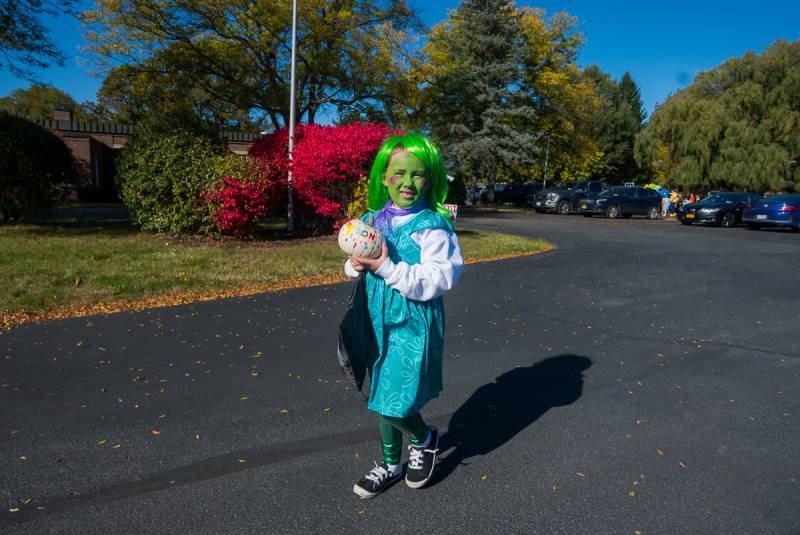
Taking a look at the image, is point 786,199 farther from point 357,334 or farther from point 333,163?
point 357,334

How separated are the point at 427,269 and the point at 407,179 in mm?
454

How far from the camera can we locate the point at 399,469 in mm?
2846

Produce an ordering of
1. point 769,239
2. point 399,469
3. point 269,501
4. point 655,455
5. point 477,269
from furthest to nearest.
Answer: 1. point 769,239
2. point 477,269
3. point 655,455
4. point 399,469
5. point 269,501

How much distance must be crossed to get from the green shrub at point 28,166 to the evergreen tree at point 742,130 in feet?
111

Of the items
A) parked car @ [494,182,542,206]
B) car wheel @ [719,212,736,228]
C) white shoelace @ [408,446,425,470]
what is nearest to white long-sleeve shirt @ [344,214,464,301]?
white shoelace @ [408,446,425,470]

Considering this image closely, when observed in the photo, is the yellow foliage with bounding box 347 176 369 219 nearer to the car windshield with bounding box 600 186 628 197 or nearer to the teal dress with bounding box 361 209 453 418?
the teal dress with bounding box 361 209 453 418

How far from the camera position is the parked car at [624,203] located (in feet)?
89.8

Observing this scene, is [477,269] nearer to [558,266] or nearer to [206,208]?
[558,266]

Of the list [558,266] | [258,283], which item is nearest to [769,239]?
[558,266]

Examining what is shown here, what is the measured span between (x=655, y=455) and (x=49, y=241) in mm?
11706

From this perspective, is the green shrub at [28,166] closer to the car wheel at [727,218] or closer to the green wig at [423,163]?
the green wig at [423,163]

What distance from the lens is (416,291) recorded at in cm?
237

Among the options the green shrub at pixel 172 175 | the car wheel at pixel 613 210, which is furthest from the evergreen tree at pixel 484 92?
the green shrub at pixel 172 175

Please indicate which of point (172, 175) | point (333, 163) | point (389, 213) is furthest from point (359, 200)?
point (389, 213)
